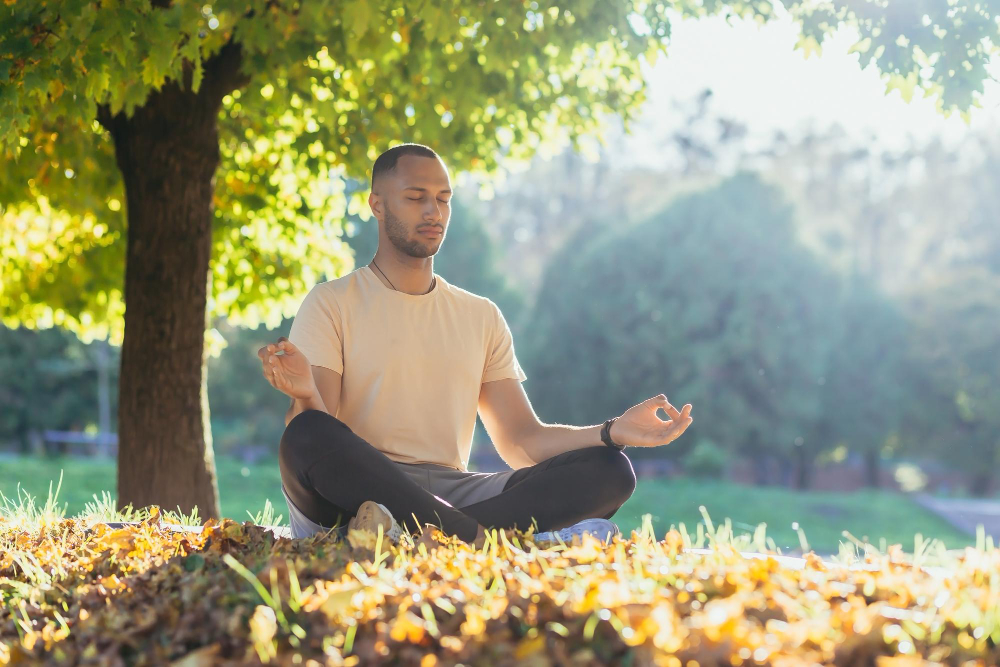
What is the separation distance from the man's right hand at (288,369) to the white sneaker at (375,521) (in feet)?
1.55

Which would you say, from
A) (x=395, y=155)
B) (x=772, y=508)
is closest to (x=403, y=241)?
(x=395, y=155)

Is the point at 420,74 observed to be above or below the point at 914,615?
above

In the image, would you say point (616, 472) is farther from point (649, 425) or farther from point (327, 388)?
point (327, 388)

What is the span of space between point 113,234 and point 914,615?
693 centimetres

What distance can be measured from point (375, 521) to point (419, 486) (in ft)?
0.90

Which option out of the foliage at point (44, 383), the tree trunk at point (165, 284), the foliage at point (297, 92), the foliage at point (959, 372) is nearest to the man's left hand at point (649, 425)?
the foliage at point (297, 92)

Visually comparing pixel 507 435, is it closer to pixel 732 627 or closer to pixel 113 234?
pixel 732 627

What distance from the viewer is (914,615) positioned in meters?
2.23

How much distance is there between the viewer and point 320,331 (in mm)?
3998

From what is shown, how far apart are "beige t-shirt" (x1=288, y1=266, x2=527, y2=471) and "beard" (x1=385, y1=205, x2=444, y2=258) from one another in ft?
0.57

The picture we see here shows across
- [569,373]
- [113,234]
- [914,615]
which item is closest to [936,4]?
[914,615]

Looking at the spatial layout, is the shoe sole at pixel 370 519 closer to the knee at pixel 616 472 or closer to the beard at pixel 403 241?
the knee at pixel 616 472

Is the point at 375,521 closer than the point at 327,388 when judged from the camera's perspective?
Yes

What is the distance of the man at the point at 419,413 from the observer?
11.9ft
